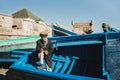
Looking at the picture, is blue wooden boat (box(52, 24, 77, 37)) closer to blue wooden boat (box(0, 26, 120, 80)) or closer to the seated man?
blue wooden boat (box(0, 26, 120, 80))

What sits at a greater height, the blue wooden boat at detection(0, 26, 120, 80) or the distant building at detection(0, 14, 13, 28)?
the distant building at detection(0, 14, 13, 28)

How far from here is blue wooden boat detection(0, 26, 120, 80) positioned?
25.3 feet

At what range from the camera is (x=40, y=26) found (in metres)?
15.9

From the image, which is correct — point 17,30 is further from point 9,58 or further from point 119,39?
point 119,39

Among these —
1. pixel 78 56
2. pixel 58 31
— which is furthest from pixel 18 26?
pixel 78 56

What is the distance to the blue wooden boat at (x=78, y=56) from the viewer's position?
7.70 metres

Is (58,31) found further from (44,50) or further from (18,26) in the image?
(18,26)

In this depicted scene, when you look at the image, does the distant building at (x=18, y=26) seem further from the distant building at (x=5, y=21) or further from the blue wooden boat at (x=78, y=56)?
the blue wooden boat at (x=78, y=56)

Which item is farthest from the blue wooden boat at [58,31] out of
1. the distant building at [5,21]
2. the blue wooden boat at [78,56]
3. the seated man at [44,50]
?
the distant building at [5,21]

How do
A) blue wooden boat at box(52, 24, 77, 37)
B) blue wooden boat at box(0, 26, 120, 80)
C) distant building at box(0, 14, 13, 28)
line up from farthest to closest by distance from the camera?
distant building at box(0, 14, 13, 28)
blue wooden boat at box(52, 24, 77, 37)
blue wooden boat at box(0, 26, 120, 80)

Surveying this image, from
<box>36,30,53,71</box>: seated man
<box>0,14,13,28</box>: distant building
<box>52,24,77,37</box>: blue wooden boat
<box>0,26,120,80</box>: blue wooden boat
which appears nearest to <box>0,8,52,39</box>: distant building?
<box>0,14,13,28</box>: distant building

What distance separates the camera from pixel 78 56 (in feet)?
29.3

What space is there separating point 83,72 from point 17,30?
614 centimetres

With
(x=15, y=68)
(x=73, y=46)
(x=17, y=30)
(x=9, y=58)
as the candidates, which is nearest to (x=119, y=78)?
(x=73, y=46)
